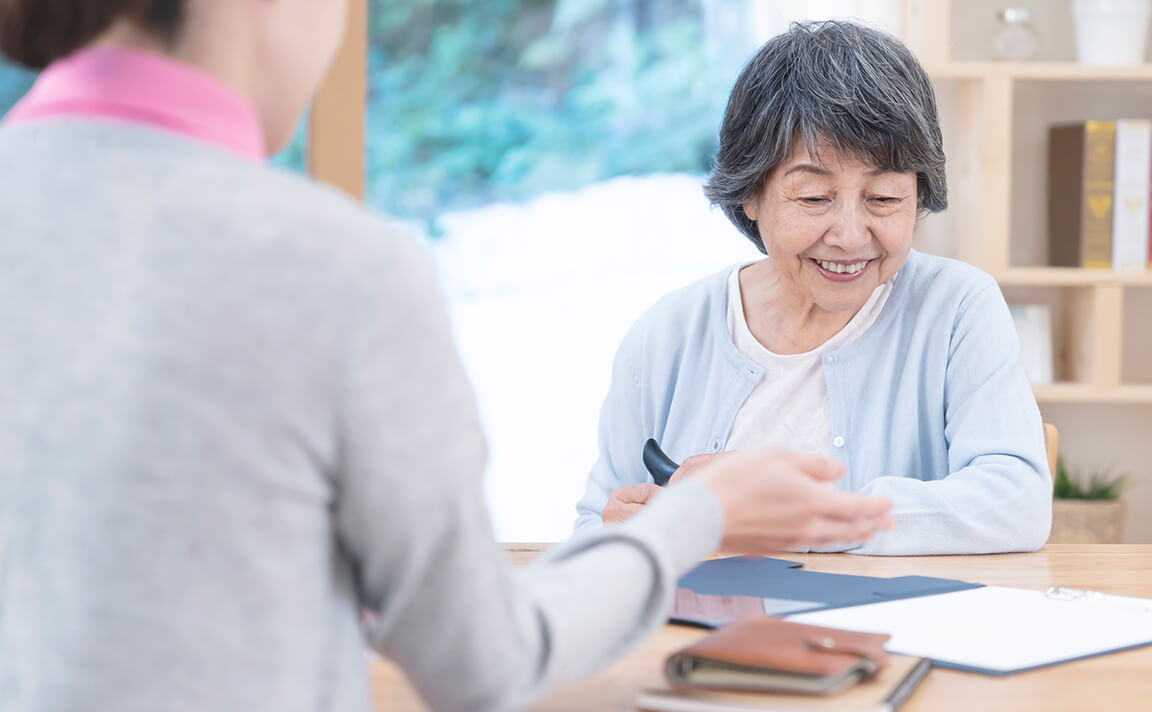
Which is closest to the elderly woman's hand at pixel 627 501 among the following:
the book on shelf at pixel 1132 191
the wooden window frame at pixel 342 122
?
the wooden window frame at pixel 342 122

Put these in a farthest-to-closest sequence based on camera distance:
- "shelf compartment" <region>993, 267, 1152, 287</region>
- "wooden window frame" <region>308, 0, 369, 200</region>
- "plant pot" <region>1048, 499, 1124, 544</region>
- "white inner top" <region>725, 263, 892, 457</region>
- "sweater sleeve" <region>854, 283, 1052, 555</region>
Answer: "shelf compartment" <region>993, 267, 1152, 287</region>, "plant pot" <region>1048, 499, 1124, 544</region>, "wooden window frame" <region>308, 0, 369, 200</region>, "white inner top" <region>725, 263, 892, 457</region>, "sweater sleeve" <region>854, 283, 1052, 555</region>

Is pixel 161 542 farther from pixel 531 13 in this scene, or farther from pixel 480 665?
pixel 531 13

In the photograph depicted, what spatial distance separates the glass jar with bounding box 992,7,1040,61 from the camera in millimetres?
3137

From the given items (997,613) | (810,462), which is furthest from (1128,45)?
(810,462)

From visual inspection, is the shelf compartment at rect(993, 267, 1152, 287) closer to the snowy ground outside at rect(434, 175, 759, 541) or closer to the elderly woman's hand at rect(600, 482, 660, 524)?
the snowy ground outside at rect(434, 175, 759, 541)

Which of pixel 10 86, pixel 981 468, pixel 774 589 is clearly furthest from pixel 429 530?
pixel 10 86

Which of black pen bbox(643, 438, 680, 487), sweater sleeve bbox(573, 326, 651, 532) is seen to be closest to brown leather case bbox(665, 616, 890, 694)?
black pen bbox(643, 438, 680, 487)

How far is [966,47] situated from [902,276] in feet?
5.74

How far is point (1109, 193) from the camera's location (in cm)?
304

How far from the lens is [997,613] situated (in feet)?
3.67

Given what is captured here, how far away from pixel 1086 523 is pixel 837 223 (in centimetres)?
161

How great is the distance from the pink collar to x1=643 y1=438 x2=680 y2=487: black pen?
1.01 meters

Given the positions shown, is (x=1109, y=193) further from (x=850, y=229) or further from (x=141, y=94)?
(x=141, y=94)

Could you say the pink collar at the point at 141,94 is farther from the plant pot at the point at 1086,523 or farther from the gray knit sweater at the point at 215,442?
the plant pot at the point at 1086,523
